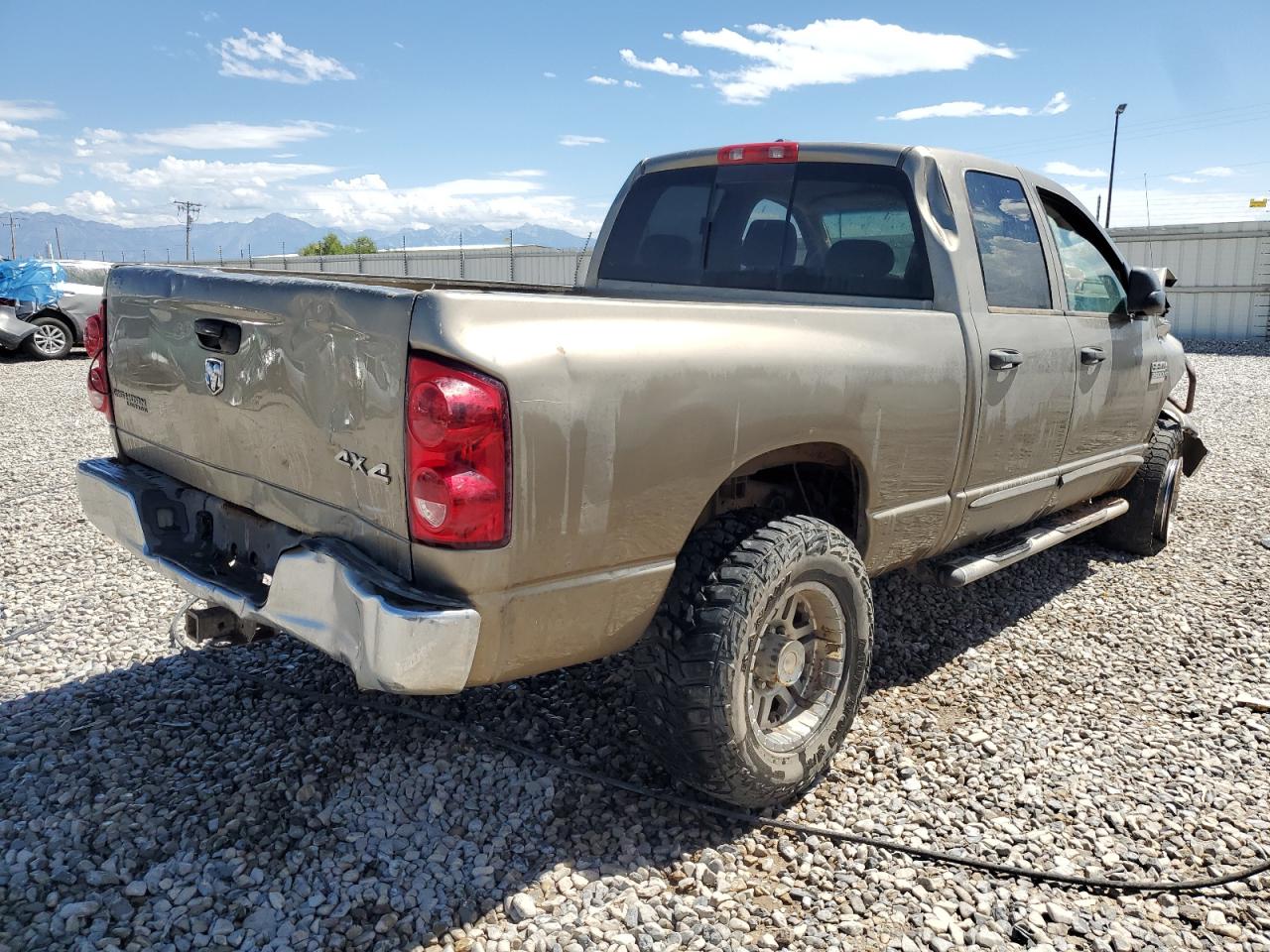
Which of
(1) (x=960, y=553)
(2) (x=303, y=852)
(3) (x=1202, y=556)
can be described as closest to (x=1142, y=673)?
(1) (x=960, y=553)

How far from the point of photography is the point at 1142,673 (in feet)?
13.3

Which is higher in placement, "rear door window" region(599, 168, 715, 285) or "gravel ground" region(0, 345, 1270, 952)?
"rear door window" region(599, 168, 715, 285)

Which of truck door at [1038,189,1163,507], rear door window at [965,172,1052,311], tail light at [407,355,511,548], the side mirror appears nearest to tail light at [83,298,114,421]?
tail light at [407,355,511,548]

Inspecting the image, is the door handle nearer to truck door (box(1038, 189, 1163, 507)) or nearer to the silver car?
truck door (box(1038, 189, 1163, 507))

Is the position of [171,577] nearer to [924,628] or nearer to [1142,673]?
[924,628]

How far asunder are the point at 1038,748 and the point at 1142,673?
98 cm

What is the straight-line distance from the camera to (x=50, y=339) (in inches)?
591

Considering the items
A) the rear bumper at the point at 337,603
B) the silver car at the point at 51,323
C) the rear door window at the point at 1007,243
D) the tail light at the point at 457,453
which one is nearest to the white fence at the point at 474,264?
the silver car at the point at 51,323

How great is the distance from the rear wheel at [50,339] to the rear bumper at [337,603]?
46.5 ft

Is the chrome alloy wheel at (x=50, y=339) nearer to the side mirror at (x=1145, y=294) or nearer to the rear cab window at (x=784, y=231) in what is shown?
the rear cab window at (x=784, y=231)

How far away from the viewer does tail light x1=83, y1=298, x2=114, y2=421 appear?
3.30 meters

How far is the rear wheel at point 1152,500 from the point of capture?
543 cm

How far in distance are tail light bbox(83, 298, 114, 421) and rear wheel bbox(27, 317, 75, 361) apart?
44.3ft

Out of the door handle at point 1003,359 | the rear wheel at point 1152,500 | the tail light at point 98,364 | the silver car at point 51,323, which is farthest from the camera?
the silver car at point 51,323
